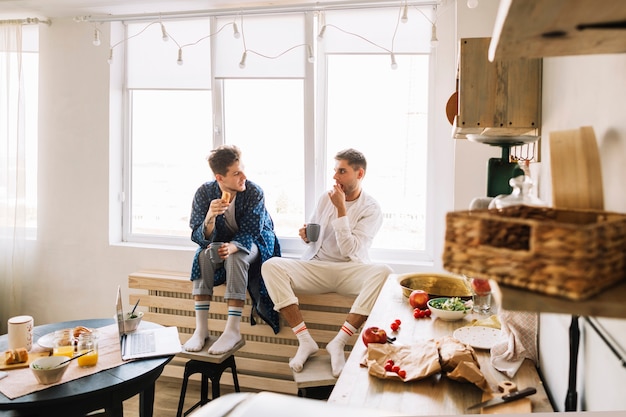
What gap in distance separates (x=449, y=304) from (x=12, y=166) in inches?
130

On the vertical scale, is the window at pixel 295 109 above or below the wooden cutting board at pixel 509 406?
above

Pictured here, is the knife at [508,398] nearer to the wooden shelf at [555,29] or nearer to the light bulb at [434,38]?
the wooden shelf at [555,29]

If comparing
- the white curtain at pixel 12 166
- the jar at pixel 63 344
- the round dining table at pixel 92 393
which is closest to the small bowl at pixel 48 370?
the round dining table at pixel 92 393

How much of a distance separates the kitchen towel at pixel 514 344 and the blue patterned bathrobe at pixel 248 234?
1.66 m

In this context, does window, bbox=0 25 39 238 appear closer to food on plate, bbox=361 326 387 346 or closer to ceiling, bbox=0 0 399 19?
ceiling, bbox=0 0 399 19

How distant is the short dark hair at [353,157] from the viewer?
9.95 ft

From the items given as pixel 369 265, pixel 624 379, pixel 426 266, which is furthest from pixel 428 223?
pixel 624 379

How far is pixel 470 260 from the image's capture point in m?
0.63

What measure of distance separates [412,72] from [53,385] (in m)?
2.55

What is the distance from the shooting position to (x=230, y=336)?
2.79m

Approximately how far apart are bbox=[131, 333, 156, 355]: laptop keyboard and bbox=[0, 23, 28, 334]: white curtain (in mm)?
1872

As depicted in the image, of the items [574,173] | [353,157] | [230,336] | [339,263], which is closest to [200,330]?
[230,336]

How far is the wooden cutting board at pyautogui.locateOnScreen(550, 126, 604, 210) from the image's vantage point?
0.76m

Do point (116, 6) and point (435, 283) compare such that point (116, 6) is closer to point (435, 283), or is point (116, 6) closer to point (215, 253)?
point (215, 253)
